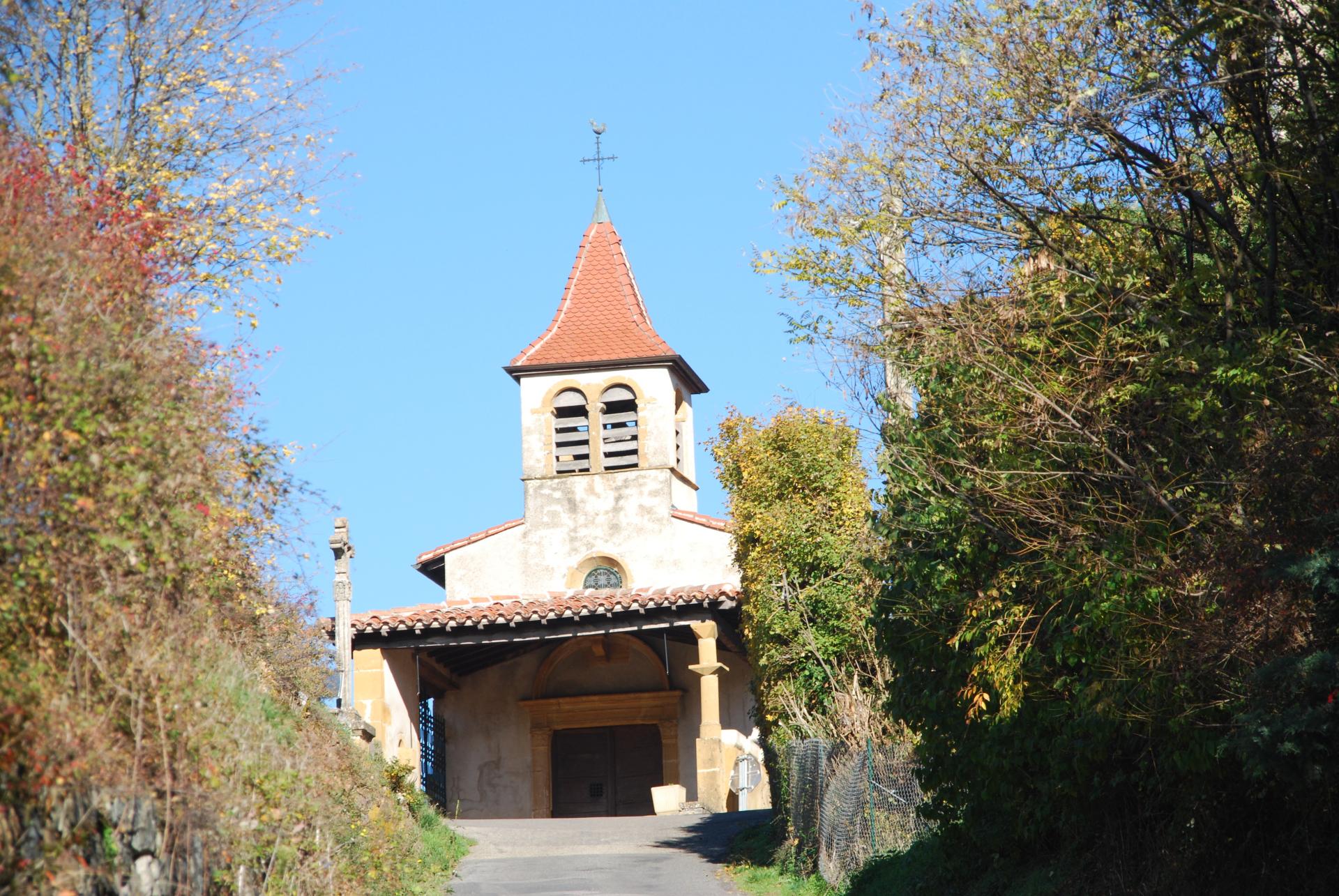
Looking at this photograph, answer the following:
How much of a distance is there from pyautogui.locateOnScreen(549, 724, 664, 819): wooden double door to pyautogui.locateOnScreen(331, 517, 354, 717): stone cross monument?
31.2 ft

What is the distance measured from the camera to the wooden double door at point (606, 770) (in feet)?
86.5

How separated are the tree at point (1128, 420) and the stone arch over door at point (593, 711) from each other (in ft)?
52.9

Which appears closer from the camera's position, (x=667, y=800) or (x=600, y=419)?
(x=667, y=800)

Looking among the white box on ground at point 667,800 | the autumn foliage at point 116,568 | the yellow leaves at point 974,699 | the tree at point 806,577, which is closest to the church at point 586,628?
the white box on ground at point 667,800

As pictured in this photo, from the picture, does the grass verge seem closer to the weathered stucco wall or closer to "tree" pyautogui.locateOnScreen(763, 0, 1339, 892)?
"tree" pyautogui.locateOnScreen(763, 0, 1339, 892)

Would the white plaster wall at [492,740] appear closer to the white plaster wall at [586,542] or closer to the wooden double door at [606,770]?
the wooden double door at [606,770]

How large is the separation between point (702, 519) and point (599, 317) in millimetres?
4923

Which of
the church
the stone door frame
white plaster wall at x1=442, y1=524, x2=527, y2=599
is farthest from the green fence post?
white plaster wall at x1=442, y1=524, x2=527, y2=599

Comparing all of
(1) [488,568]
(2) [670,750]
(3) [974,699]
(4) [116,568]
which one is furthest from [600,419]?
(4) [116,568]

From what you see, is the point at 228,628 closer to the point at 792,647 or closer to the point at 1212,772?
the point at 1212,772

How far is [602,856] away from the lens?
53.7 ft

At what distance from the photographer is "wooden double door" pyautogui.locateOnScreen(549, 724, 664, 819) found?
26.4 m

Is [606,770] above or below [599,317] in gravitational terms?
below

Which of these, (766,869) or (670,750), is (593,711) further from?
(766,869)
